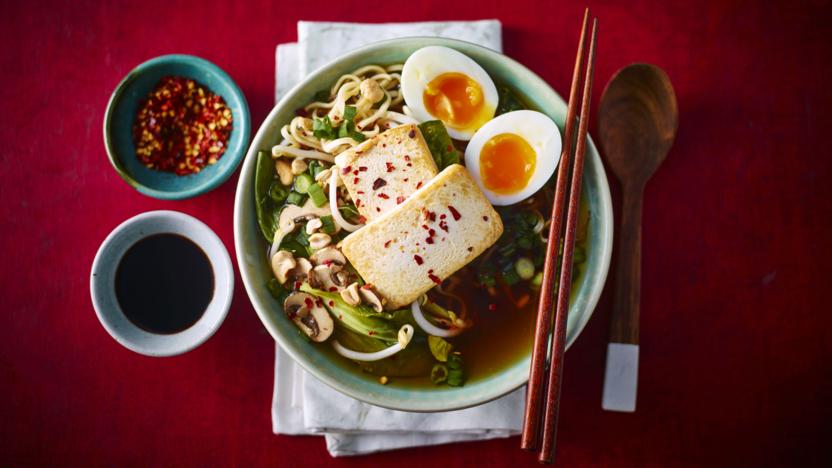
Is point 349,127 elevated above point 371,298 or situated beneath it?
elevated above

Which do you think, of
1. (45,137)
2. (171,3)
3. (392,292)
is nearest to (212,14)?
(171,3)

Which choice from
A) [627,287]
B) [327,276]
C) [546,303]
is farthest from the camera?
[627,287]

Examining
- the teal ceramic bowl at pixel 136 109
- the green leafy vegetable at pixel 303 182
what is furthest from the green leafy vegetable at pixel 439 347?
the teal ceramic bowl at pixel 136 109

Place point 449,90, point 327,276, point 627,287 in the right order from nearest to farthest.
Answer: point 327,276 < point 449,90 < point 627,287

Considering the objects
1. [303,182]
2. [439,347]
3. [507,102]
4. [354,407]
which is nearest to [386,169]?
[303,182]

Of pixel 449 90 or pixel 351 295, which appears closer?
pixel 351 295

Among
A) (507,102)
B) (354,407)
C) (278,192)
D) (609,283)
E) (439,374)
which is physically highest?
(507,102)

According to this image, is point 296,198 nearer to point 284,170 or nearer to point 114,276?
point 284,170

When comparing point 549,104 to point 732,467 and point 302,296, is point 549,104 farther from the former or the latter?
point 732,467
